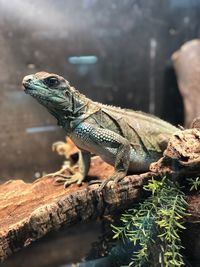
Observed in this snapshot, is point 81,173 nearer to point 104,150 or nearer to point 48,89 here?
point 104,150

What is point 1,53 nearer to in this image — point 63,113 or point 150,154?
point 63,113

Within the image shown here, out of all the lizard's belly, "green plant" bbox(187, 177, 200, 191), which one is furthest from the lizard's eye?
"green plant" bbox(187, 177, 200, 191)

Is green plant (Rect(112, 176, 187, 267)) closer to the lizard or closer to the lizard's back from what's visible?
the lizard

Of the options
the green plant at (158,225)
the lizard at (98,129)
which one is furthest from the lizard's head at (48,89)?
the green plant at (158,225)

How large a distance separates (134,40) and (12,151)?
149 cm

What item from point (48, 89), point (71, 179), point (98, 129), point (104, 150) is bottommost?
point (71, 179)

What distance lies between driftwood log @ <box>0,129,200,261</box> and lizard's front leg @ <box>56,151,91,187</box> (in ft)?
1.02

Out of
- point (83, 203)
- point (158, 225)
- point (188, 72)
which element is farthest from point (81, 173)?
point (188, 72)

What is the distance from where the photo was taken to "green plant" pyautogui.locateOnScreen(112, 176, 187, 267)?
192 centimetres

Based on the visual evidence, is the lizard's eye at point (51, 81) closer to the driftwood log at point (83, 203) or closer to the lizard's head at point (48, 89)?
the lizard's head at point (48, 89)

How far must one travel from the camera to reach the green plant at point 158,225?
192 centimetres

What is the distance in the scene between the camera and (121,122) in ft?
8.30

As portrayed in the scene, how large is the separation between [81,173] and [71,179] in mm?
91

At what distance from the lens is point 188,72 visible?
11.7ft
